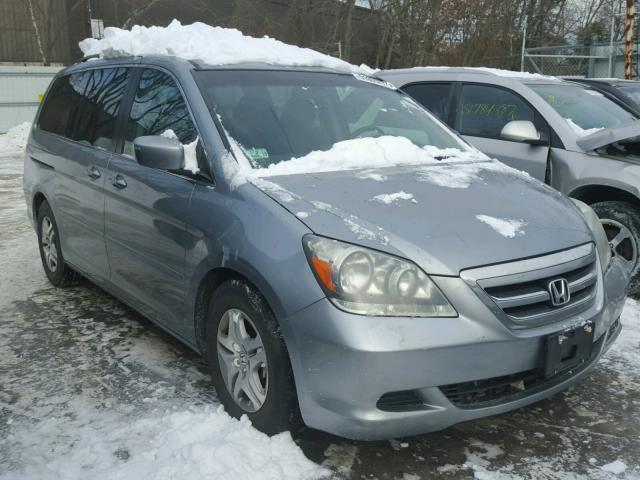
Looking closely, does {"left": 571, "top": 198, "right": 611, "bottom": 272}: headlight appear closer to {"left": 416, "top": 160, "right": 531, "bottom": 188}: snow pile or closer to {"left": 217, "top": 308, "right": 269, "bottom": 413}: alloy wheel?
{"left": 416, "top": 160, "right": 531, "bottom": 188}: snow pile

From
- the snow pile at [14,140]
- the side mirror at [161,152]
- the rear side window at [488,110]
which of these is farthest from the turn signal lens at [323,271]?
the snow pile at [14,140]

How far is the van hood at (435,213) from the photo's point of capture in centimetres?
253

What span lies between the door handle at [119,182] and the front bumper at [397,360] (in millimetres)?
1683

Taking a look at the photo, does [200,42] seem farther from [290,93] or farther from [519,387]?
[519,387]

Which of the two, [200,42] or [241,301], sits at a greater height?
[200,42]

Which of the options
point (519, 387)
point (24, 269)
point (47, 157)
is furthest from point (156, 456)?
point (24, 269)

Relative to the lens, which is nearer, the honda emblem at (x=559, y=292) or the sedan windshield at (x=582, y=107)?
the honda emblem at (x=559, y=292)

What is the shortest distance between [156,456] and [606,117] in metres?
4.94

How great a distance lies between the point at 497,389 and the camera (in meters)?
2.59

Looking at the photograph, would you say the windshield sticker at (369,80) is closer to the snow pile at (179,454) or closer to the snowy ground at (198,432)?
Result: the snowy ground at (198,432)

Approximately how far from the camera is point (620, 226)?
4785 millimetres

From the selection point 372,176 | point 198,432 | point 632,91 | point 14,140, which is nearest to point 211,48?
point 372,176

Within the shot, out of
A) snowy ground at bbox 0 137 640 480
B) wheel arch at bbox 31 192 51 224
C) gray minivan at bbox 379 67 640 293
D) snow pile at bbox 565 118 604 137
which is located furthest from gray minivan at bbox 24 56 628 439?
snow pile at bbox 565 118 604 137

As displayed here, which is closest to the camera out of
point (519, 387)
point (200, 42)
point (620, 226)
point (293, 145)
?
point (519, 387)
